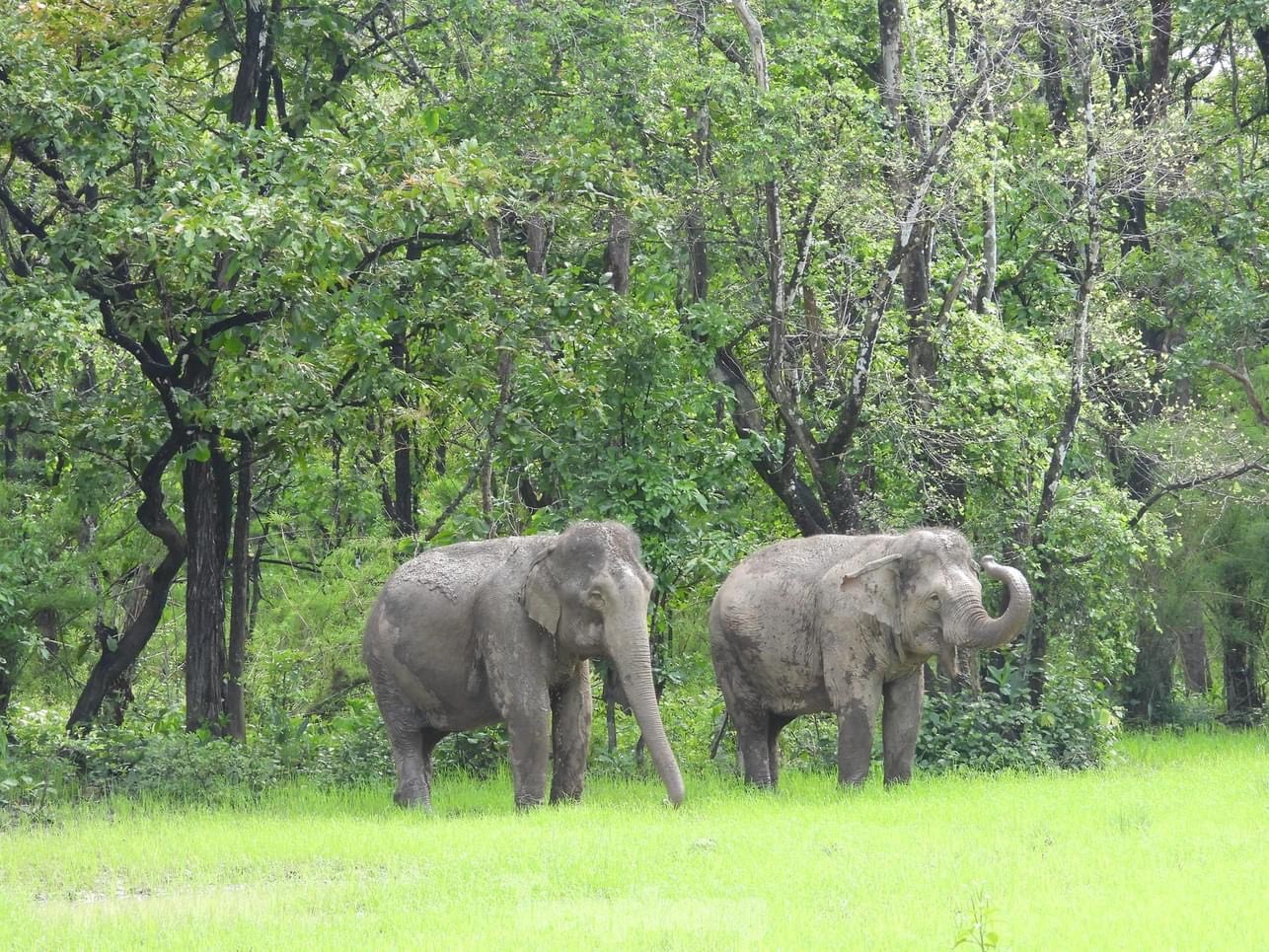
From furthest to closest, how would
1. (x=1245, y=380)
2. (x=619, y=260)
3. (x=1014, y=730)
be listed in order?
(x=1245, y=380)
(x=619, y=260)
(x=1014, y=730)

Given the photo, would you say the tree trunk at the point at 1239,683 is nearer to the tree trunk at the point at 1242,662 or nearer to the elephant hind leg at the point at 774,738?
the tree trunk at the point at 1242,662

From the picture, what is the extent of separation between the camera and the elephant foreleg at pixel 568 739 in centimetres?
1521

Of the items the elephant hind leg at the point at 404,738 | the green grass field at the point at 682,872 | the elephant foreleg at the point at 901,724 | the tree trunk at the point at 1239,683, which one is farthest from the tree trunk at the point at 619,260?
the tree trunk at the point at 1239,683

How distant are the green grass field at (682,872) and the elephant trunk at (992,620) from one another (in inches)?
50.2

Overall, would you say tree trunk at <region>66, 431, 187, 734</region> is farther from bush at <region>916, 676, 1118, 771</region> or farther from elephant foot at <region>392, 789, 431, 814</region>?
bush at <region>916, 676, 1118, 771</region>

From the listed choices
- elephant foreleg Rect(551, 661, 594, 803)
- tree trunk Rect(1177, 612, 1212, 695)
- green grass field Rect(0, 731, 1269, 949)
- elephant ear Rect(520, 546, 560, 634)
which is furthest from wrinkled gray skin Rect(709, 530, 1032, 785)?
tree trunk Rect(1177, 612, 1212, 695)

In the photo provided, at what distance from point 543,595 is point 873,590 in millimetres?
2956

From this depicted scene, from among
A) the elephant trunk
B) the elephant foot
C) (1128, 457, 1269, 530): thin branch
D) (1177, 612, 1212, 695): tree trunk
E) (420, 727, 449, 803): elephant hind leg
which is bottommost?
the elephant foot

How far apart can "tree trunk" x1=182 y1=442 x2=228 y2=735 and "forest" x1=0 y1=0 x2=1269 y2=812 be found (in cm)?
5

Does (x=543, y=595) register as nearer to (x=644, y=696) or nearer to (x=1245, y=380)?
(x=644, y=696)

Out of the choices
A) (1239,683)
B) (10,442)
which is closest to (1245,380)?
(1239,683)

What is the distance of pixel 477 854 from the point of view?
11.5 metres

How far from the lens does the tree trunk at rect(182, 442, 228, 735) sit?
1795 cm

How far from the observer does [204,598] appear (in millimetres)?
17969
